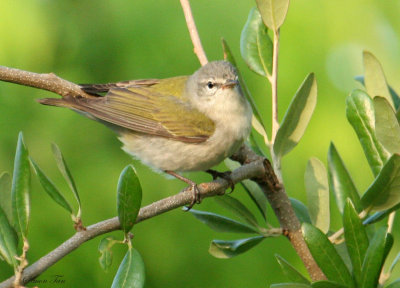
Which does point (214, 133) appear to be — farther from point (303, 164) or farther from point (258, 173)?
point (258, 173)

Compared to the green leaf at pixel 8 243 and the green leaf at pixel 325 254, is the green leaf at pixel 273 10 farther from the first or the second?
the green leaf at pixel 8 243

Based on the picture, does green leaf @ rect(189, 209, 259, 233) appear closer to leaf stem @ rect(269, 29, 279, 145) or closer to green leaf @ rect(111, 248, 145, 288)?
leaf stem @ rect(269, 29, 279, 145)

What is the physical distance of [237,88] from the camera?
2332mm

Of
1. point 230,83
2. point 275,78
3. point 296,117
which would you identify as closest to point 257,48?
point 275,78

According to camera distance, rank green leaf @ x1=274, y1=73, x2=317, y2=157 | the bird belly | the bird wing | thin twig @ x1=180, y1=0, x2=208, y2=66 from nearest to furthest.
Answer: green leaf @ x1=274, y1=73, x2=317, y2=157 < thin twig @ x1=180, y1=0, x2=208, y2=66 < the bird belly < the bird wing

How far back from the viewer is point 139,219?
3.51 ft

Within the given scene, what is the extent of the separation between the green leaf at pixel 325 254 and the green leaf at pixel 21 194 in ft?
1.60

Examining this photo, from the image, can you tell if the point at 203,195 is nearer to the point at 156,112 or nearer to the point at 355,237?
the point at 355,237

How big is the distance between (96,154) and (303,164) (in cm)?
66

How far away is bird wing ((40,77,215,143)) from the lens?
2107 millimetres

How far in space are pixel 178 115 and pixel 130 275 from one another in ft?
4.37

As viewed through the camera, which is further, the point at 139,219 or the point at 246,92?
the point at 246,92

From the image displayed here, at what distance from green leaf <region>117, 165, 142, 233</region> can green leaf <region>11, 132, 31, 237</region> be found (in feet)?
0.52

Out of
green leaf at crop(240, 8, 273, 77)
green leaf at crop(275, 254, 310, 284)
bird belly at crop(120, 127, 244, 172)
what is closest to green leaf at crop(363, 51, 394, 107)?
green leaf at crop(240, 8, 273, 77)
